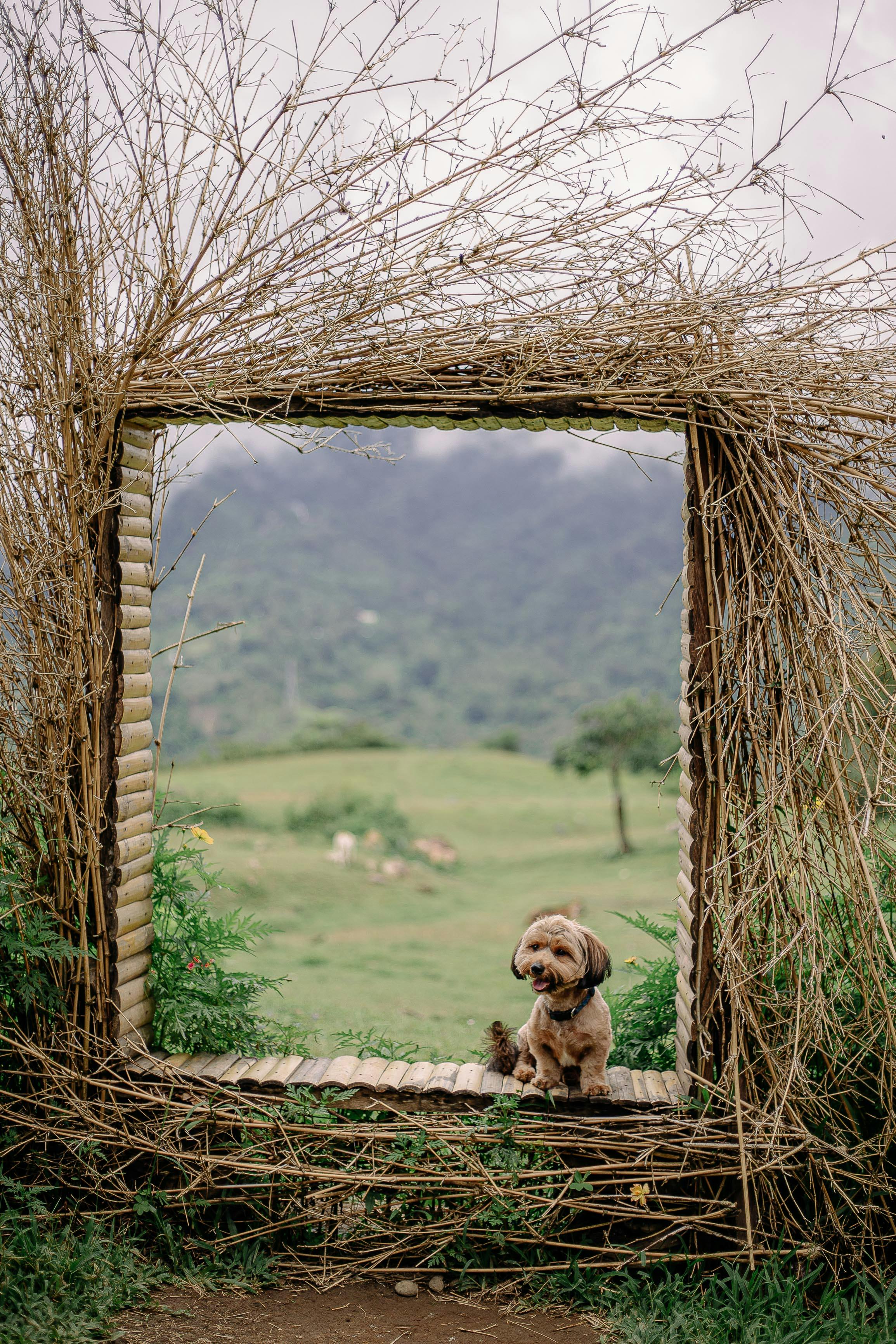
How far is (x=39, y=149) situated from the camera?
119 inches

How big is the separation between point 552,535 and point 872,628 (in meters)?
40.5

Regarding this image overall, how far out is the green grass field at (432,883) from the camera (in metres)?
7.05

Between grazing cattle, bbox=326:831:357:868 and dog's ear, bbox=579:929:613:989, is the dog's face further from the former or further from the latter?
grazing cattle, bbox=326:831:357:868

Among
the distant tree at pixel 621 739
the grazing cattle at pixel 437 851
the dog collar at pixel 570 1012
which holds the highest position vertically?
the dog collar at pixel 570 1012

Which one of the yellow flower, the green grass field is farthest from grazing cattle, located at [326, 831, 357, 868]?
the yellow flower

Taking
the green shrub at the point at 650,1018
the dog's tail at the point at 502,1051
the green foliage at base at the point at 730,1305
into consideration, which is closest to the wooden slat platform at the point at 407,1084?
the dog's tail at the point at 502,1051

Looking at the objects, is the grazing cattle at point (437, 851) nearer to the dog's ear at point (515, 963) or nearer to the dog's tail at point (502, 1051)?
the dog's tail at point (502, 1051)

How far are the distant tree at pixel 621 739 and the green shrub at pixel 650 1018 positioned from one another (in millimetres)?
9451

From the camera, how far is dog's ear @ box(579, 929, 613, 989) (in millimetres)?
2994

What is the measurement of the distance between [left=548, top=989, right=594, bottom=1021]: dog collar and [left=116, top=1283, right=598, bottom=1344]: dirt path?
0.85 meters

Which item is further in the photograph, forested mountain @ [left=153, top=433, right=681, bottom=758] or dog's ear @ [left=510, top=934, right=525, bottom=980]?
forested mountain @ [left=153, top=433, right=681, bottom=758]

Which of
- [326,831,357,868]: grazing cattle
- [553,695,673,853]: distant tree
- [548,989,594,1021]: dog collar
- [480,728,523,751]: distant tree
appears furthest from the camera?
[480,728,523,751]: distant tree

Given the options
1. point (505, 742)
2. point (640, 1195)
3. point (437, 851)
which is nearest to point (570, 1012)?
point (640, 1195)

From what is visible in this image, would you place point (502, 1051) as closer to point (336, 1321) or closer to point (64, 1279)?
point (336, 1321)
